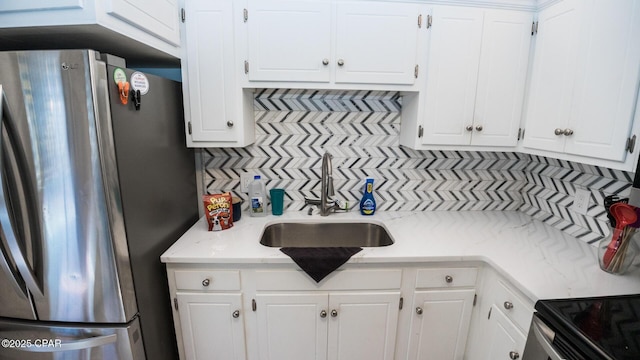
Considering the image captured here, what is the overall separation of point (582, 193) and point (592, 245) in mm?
281

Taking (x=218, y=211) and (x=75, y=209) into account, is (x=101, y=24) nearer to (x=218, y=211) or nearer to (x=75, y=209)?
(x=75, y=209)

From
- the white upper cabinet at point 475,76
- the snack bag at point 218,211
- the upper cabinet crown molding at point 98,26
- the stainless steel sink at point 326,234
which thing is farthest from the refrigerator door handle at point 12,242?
the white upper cabinet at point 475,76

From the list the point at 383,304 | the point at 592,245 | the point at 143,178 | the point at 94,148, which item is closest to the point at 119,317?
the point at 143,178

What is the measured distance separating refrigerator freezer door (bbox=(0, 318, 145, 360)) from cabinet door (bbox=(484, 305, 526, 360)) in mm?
1589

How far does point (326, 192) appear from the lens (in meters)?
1.80

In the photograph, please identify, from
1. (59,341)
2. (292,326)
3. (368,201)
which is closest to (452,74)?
(368,201)

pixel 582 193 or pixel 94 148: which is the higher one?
pixel 94 148

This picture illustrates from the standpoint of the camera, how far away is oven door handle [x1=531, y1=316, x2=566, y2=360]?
94cm

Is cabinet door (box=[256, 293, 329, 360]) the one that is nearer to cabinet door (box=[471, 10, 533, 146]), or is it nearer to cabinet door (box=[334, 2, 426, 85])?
cabinet door (box=[334, 2, 426, 85])

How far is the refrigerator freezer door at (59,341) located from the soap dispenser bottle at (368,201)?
136 centimetres

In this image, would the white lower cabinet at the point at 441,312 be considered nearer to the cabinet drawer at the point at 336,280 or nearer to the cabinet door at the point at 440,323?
the cabinet door at the point at 440,323

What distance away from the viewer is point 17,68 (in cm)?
92

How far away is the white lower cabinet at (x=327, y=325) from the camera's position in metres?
1.41

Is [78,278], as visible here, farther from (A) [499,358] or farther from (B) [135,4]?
(A) [499,358]
